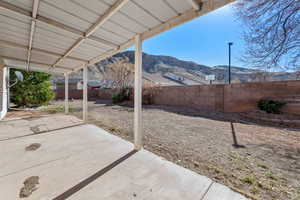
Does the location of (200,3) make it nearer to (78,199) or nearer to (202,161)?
(202,161)

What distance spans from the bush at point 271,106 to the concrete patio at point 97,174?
6.26m

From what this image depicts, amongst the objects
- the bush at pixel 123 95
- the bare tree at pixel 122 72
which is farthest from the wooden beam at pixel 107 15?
the bare tree at pixel 122 72

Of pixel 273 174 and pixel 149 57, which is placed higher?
pixel 149 57

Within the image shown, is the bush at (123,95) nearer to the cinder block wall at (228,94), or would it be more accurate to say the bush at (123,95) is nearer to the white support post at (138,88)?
the cinder block wall at (228,94)

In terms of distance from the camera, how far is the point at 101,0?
70.3 inches

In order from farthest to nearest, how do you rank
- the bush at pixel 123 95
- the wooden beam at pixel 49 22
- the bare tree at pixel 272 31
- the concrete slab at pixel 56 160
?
the bush at pixel 123 95
the bare tree at pixel 272 31
the wooden beam at pixel 49 22
the concrete slab at pixel 56 160

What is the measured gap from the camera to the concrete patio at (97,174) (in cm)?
146

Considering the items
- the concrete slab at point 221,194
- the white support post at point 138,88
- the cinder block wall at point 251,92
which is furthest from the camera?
the cinder block wall at point 251,92

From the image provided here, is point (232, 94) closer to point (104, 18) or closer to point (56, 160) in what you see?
point (104, 18)

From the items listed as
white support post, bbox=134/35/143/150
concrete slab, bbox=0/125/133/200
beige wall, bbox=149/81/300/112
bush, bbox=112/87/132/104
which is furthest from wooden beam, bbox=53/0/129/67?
bush, bbox=112/87/132/104

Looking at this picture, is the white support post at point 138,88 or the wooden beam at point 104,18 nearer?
the wooden beam at point 104,18

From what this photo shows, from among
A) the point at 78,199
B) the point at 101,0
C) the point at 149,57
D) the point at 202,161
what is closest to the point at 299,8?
the point at 202,161

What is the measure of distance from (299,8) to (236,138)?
3.79 metres

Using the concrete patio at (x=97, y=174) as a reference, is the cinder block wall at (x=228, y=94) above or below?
above
